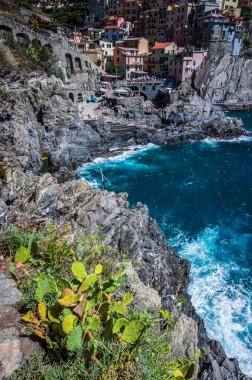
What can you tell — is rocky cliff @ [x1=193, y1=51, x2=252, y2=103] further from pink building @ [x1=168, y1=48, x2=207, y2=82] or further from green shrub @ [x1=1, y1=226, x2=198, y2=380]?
green shrub @ [x1=1, y1=226, x2=198, y2=380]

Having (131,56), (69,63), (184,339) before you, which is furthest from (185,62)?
(184,339)

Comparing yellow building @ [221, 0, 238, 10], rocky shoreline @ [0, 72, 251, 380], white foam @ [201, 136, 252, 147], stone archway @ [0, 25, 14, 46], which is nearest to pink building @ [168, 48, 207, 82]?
rocky shoreline @ [0, 72, 251, 380]

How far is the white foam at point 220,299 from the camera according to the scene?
20016mm

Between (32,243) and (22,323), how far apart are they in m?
2.61

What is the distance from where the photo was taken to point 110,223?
17953 mm

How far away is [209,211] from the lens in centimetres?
3581

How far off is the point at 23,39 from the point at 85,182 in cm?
5671

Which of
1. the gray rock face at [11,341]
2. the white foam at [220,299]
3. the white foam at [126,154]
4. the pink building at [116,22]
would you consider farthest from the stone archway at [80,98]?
the gray rock face at [11,341]

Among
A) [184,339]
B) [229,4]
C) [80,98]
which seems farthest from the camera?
[229,4]

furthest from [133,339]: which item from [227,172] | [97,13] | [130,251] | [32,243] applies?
[97,13]

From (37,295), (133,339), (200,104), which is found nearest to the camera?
(133,339)

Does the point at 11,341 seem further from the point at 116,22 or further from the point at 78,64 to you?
the point at 116,22

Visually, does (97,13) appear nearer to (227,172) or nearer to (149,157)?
(149,157)

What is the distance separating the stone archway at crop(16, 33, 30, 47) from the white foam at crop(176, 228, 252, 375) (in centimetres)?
5803
